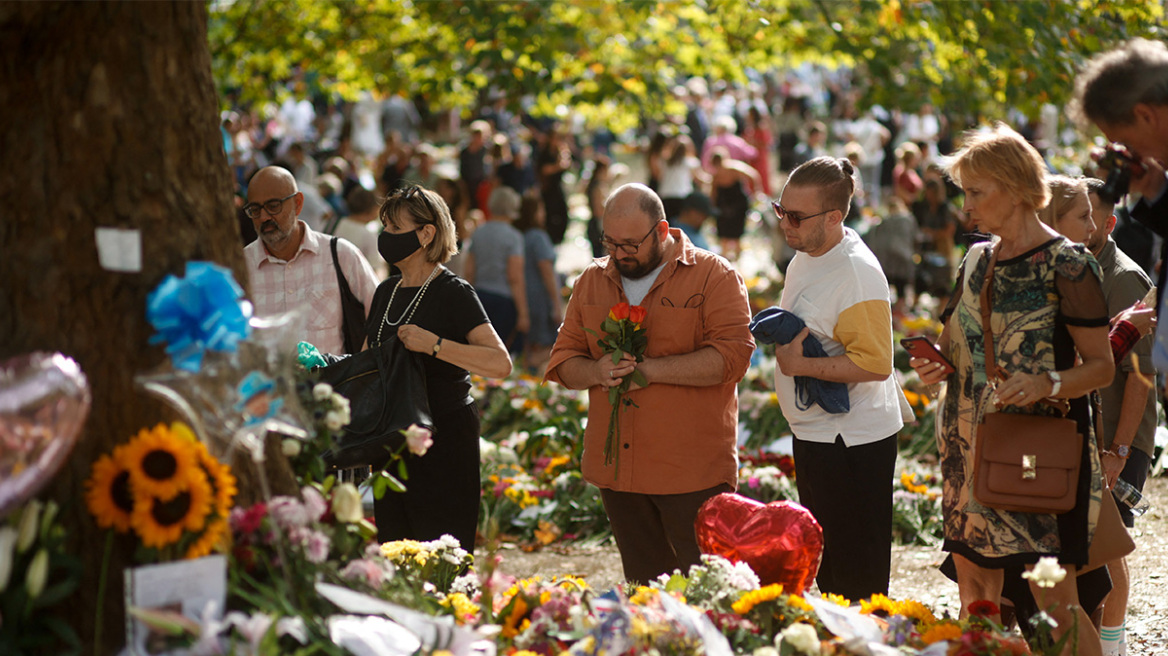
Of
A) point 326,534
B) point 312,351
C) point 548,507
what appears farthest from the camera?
point 548,507

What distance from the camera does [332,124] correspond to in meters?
21.9

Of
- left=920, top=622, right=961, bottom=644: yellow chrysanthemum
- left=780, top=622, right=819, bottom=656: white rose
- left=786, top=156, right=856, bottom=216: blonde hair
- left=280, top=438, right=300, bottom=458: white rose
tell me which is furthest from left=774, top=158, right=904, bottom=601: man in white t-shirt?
left=280, top=438, right=300, bottom=458: white rose

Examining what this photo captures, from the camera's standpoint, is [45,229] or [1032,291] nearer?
[45,229]

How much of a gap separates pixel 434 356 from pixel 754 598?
1635mm

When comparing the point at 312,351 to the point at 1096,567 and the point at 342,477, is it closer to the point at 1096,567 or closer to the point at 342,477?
the point at 342,477

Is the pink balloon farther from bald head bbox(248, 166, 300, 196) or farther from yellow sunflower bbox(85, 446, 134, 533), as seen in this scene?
bald head bbox(248, 166, 300, 196)

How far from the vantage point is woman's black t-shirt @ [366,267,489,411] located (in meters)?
3.98

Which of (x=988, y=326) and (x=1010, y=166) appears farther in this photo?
(x=988, y=326)

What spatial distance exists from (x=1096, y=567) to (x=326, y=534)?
2252 millimetres

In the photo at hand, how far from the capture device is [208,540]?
7.56 feet

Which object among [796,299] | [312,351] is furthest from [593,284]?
[312,351]

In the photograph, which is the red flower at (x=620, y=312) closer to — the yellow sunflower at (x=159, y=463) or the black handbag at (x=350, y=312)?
the black handbag at (x=350, y=312)

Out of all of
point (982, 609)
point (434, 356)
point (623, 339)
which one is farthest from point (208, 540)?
point (982, 609)

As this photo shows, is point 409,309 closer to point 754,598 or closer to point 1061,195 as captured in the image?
point 754,598
